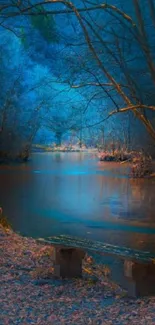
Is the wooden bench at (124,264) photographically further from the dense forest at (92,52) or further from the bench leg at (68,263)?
the dense forest at (92,52)

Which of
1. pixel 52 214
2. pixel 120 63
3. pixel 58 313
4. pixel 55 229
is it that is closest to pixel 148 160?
pixel 52 214

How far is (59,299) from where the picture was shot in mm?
3662

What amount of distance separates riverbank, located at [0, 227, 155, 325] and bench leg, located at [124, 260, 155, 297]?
119 mm

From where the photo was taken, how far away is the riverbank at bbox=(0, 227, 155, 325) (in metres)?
3.10

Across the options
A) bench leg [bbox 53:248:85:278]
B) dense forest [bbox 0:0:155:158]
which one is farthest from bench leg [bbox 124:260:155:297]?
dense forest [bbox 0:0:155:158]

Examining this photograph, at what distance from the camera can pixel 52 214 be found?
38.1 feet

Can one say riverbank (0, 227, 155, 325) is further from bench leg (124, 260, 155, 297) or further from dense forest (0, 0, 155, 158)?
dense forest (0, 0, 155, 158)

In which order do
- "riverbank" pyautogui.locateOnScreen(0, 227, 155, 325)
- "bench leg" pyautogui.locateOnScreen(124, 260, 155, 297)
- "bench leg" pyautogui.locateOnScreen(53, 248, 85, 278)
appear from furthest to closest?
"bench leg" pyautogui.locateOnScreen(53, 248, 85, 278) < "bench leg" pyautogui.locateOnScreen(124, 260, 155, 297) < "riverbank" pyautogui.locateOnScreen(0, 227, 155, 325)

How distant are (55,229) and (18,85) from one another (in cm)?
2181

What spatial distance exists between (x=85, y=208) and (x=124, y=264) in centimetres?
836

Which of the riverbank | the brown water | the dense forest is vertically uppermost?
the dense forest

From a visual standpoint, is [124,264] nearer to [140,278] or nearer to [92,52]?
[140,278]

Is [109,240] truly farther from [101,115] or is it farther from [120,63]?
[120,63]

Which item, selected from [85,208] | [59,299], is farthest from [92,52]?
[85,208]
